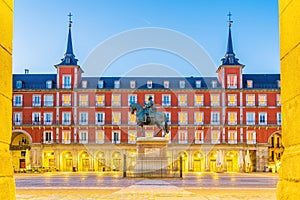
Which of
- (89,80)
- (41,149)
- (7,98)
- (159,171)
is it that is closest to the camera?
(7,98)

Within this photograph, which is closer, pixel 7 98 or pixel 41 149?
pixel 7 98

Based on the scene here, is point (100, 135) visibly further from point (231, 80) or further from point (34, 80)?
point (231, 80)

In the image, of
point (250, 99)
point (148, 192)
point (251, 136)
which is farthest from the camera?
point (250, 99)

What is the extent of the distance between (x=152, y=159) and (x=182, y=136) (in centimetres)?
3696

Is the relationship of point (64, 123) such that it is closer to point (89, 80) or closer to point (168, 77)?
point (89, 80)

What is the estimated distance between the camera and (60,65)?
67.5 metres

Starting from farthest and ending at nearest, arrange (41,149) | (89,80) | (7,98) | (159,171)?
(89,80) < (41,149) < (159,171) < (7,98)

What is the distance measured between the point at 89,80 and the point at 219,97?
743 inches

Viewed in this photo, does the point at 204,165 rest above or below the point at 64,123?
below

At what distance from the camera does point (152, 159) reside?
30.8m

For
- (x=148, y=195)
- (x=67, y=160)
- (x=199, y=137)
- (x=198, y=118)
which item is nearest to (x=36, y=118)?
(x=67, y=160)

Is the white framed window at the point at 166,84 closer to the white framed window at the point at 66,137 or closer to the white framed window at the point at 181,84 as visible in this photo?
the white framed window at the point at 181,84

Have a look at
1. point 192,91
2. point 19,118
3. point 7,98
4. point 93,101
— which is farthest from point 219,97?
point 7,98

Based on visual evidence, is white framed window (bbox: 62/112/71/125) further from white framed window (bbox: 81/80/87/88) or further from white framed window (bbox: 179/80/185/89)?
white framed window (bbox: 179/80/185/89)
